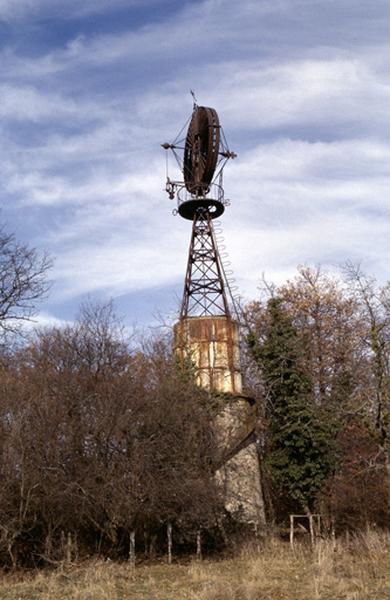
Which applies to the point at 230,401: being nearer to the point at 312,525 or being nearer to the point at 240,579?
the point at 312,525

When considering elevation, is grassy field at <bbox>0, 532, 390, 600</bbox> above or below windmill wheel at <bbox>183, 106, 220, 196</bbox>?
below

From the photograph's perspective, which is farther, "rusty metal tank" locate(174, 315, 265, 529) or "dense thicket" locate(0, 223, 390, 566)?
"rusty metal tank" locate(174, 315, 265, 529)

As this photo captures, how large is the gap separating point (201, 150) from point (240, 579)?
53.1ft

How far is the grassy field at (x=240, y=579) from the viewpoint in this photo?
10953 mm

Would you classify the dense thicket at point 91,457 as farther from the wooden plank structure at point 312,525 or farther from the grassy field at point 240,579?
the wooden plank structure at point 312,525

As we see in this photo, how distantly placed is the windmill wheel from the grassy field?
13.2m

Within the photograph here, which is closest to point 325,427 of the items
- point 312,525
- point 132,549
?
point 312,525

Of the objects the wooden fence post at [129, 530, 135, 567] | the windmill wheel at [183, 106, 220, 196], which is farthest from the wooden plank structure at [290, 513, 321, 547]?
the windmill wheel at [183, 106, 220, 196]

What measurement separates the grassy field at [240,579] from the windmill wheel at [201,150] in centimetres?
1316

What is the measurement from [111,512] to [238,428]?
20.5ft

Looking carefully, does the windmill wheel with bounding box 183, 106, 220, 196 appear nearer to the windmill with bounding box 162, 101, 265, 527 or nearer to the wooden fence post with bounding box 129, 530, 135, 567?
the windmill with bounding box 162, 101, 265, 527

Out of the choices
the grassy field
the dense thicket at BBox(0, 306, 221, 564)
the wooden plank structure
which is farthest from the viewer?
the wooden plank structure

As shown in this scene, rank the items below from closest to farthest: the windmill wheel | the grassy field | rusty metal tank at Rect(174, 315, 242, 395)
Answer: the grassy field < rusty metal tank at Rect(174, 315, 242, 395) < the windmill wheel

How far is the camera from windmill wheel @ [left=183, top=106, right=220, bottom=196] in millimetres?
23844
